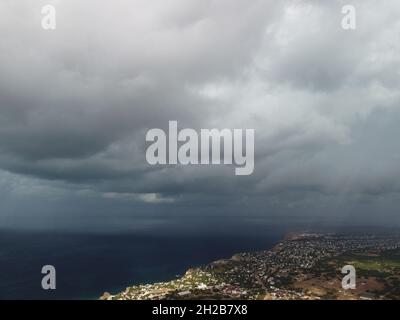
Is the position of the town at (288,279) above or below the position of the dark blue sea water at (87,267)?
above

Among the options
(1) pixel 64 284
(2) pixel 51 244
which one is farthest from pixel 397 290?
(2) pixel 51 244

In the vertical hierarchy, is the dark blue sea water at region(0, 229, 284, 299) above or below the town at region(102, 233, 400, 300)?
below

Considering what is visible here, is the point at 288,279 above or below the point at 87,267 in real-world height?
above

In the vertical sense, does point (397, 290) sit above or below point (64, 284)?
above

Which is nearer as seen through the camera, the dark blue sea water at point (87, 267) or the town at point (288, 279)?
the town at point (288, 279)

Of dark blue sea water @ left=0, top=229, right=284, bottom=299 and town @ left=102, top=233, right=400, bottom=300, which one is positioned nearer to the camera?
town @ left=102, top=233, right=400, bottom=300

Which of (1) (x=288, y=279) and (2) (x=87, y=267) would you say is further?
(2) (x=87, y=267)
